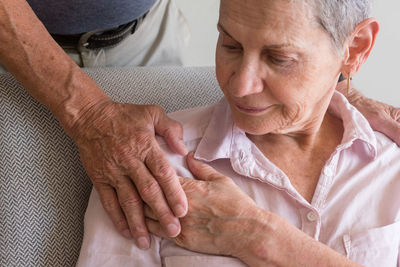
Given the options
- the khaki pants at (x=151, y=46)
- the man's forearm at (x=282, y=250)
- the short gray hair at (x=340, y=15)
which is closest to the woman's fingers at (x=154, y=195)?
the man's forearm at (x=282, y=250)

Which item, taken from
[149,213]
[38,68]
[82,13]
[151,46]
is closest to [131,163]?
[149,213]

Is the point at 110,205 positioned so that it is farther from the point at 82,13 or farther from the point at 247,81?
the point at 82,13

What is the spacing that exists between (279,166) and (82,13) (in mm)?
653

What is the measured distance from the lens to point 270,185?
3.86 feet

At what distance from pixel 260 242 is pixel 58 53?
0.64 metres

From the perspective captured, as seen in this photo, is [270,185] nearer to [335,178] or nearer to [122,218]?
[335,178]

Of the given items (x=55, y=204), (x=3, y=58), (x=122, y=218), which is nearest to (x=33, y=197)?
(x=55, y=204)

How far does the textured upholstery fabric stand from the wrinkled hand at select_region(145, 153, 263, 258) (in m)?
0.21

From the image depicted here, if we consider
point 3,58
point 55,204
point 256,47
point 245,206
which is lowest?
point 55,204

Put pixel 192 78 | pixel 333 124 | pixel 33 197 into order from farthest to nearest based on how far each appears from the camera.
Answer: pixel 192 78 < pixel 333 124 < pixel 33 197

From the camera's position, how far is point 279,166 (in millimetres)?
1230

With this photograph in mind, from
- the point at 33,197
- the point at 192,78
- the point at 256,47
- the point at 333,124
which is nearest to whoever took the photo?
the point at 256,47

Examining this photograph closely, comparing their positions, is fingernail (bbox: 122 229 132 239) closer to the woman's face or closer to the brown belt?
the woman's face

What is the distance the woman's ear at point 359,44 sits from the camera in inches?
43.7
